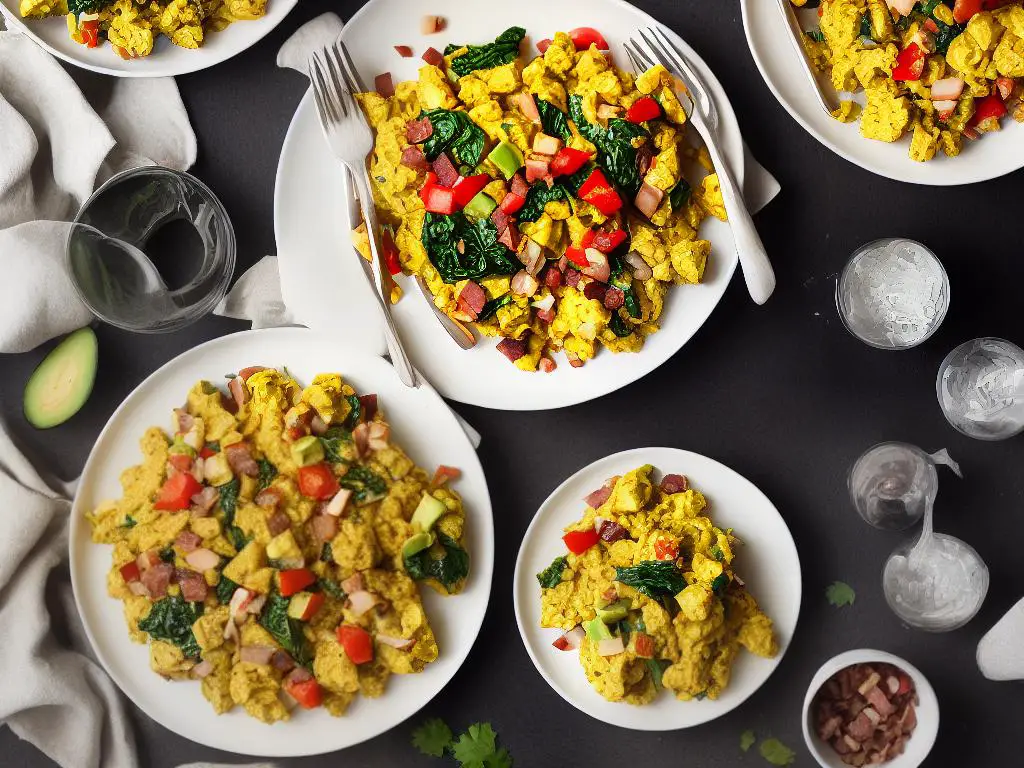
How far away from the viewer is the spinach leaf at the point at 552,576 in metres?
2.87

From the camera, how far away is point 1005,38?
254 centimetres

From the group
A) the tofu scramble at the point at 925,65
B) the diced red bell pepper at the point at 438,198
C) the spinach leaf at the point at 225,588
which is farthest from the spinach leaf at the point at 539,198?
the spinach leaf at the point at 225,588

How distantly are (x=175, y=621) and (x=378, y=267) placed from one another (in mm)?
1258

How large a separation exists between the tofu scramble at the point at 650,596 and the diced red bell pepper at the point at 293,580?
0.72m

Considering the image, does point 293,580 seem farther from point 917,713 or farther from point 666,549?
point 917,713

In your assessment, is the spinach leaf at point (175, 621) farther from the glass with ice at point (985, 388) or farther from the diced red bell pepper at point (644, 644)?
the glass with ice at point (985, 388)

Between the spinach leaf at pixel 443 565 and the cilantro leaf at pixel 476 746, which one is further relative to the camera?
the cilantro leaf at pixel 476 746

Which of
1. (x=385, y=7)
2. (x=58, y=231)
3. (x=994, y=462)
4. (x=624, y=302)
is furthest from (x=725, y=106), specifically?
(x=58, y=231)

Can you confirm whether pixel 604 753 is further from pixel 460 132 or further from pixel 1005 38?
pixel 1005 38

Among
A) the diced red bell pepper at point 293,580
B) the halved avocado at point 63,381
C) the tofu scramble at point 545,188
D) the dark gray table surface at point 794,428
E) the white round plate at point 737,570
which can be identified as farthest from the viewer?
the halved avocado at point 63,381

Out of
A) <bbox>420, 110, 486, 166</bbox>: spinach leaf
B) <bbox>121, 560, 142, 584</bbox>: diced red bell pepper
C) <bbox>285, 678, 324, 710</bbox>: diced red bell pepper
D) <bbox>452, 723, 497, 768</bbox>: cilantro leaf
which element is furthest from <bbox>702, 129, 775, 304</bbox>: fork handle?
<bbox>121, 560, 142, 584</bbox>: diced red bell pepper

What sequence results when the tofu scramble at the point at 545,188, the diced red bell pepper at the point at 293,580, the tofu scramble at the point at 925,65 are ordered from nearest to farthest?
the tofu scramble at the point at 925,65 → the tofu scramble at the point at 545,188 → the diced red bell pepper at the point at 293,580

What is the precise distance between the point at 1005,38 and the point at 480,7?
1479 millimetres

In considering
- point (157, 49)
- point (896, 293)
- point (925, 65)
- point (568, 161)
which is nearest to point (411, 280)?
point (568, 161)
